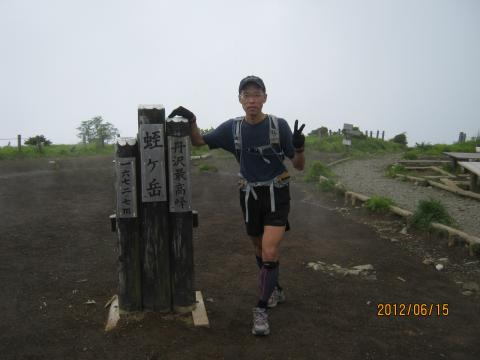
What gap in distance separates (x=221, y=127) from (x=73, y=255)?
142 inches

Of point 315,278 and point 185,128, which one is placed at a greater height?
point 185,128

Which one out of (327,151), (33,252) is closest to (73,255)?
(33,252)

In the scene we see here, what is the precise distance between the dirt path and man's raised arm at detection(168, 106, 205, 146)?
5.77 feet

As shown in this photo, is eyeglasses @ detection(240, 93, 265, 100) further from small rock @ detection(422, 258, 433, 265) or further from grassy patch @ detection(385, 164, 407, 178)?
grassy patch @ detection(385, 164, 407, 178)

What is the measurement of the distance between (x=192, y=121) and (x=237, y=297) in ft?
6.85

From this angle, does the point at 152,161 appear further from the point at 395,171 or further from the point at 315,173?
the point at 395,171

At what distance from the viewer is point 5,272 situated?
5645mm

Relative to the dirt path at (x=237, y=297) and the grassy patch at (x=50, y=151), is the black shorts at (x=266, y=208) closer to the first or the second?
the dirt path at (x=237, y=297)

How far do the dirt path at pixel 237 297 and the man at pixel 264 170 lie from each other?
1.76ft

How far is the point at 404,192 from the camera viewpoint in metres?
11.4

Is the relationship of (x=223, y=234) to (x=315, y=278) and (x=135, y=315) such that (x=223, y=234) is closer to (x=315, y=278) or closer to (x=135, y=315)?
(x=315, y=278)

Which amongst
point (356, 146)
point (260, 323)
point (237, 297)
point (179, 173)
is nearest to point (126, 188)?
point (179, 173)

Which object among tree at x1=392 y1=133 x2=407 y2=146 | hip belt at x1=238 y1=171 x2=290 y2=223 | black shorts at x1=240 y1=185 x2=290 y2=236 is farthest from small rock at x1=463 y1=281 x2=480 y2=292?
tree at x1=392 y1=133 x2=407 y2=146

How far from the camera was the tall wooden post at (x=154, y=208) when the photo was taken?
3.99 meters
